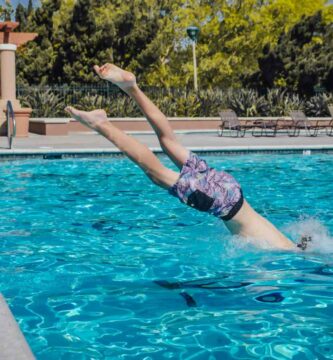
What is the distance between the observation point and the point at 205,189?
17.7 feet

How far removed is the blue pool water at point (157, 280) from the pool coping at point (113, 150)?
448cm

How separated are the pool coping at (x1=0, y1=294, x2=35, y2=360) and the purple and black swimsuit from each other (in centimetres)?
222

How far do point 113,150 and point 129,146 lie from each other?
9764 millimetres

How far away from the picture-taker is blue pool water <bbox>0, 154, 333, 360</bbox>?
4219 millimetres

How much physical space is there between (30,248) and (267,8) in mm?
39353

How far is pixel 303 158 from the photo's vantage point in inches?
604

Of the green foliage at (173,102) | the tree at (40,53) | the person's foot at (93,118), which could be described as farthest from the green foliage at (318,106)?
the person's foot at (93,118)

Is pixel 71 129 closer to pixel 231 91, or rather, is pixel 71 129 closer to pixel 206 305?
pixel 231 91

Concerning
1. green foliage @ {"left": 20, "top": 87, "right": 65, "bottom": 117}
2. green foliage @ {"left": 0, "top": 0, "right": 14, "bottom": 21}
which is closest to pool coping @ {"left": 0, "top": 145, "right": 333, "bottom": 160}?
green foliage @ {"left": 20, "top": 87, "right": 65, "bottom": 117}

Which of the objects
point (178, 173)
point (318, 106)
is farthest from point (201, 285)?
point (318, 106)

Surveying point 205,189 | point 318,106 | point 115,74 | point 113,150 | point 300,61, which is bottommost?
point 113,150

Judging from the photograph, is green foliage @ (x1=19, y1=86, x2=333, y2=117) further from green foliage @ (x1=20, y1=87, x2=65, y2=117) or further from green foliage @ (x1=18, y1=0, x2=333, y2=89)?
green foliage @ (x1=18, y1=0, x2=333, y2=89)

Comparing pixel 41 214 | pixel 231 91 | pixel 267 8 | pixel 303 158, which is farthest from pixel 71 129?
pixel 267 8

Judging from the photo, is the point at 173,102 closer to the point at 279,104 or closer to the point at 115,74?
the point at 279,104
